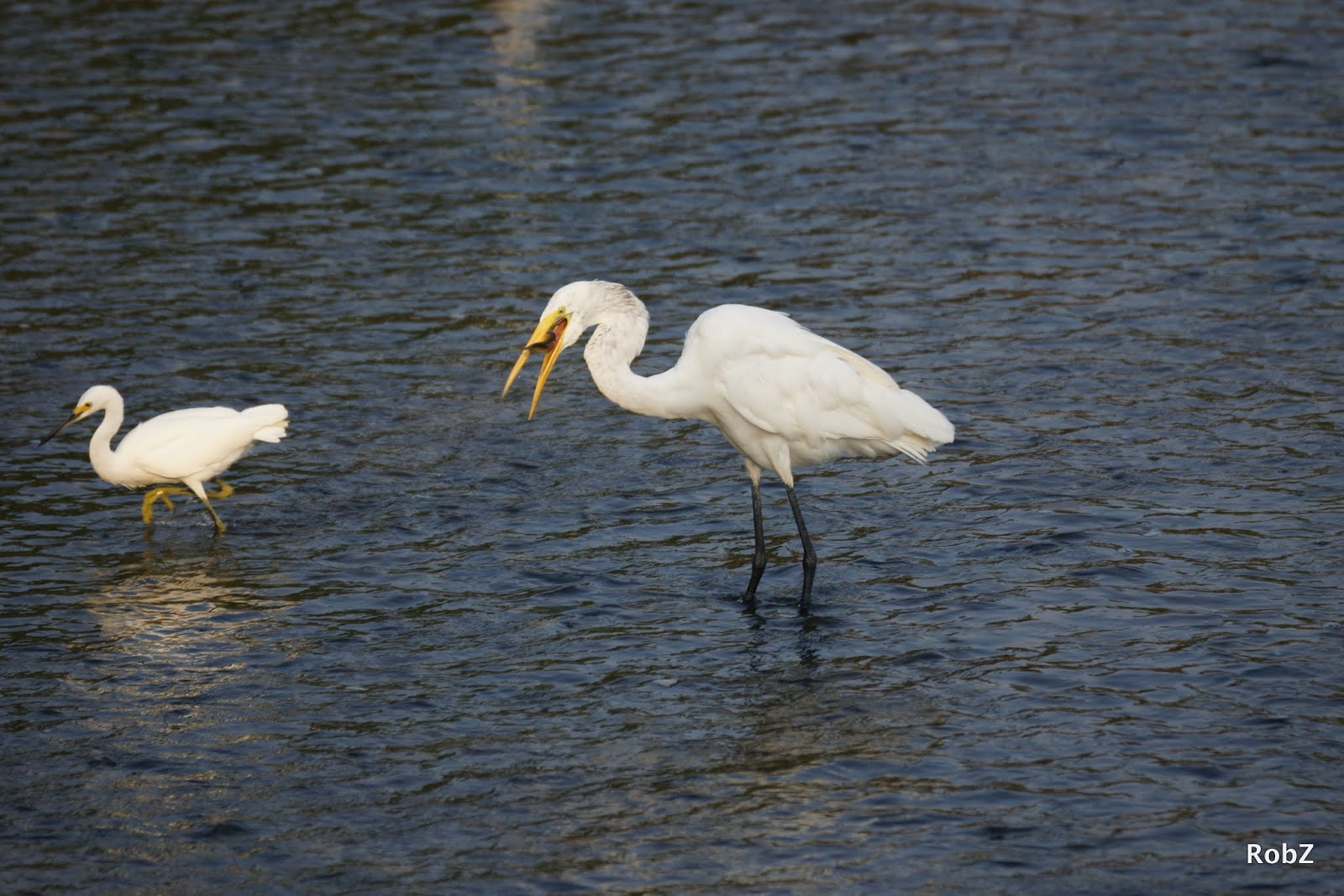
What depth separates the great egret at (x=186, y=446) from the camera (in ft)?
31.4

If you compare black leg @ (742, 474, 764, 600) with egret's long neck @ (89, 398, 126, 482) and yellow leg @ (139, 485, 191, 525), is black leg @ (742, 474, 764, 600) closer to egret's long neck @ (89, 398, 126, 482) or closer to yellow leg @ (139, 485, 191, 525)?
yellow leg @ (139, 485, 191, 525)

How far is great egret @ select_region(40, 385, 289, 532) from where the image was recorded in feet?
31.4

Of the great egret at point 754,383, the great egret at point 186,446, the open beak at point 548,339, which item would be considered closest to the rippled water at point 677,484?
the great egret at point 186,446

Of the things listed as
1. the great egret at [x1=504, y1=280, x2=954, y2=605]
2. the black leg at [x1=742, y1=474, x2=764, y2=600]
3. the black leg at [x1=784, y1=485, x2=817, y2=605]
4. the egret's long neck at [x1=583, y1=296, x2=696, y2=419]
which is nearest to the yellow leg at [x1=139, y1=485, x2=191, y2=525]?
the great egret at [x1=504, y1=280, x2=954, y2=605]

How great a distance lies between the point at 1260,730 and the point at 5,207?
12.5 metres

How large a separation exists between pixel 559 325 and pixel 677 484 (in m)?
2.11

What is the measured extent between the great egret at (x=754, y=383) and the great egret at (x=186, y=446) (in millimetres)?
2036

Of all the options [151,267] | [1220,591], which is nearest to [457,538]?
[1220,591]

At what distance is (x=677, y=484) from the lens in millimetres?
10242

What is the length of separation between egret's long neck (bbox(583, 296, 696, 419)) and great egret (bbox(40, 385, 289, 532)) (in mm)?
2333

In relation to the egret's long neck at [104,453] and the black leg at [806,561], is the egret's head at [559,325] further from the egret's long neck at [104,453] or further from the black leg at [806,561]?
the egret's long neck at [104,453]

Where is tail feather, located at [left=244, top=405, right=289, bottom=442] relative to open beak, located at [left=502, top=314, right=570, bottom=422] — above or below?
below

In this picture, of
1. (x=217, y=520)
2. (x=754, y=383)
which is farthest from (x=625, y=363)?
(x=217, y=520)

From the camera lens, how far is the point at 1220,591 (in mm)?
8281
